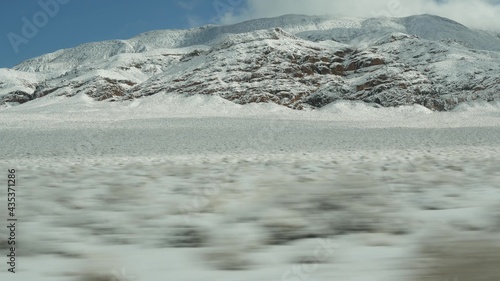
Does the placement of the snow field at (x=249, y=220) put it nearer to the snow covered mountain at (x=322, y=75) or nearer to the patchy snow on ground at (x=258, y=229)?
the patchy snow on ground at (x=258, y=229)

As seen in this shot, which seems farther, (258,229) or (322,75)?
(322,75)

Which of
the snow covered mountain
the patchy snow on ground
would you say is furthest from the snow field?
the snow covered mountain

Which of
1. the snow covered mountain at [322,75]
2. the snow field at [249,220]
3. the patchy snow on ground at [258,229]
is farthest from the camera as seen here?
the snow covered mountain at [322,75]

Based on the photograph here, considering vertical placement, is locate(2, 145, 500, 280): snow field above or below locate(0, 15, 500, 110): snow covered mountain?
below

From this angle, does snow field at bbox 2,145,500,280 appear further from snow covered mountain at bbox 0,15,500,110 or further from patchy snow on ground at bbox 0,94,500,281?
snow covered mountain at bbox 0,15,500,110

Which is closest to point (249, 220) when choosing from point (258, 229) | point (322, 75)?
point (258, 229)

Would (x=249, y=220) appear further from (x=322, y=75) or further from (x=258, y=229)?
(x=322, y=75)

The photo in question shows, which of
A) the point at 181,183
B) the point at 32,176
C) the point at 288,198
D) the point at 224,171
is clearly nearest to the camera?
the point at 288,198

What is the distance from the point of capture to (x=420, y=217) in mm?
2863

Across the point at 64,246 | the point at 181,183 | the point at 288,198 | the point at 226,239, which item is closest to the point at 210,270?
the point at 226,239

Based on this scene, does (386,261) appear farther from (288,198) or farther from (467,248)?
(288,198)

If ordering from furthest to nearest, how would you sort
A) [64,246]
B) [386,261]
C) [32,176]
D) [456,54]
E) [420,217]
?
[456,54] < [32,176] < [420,217] < [64,246] < [386,261]

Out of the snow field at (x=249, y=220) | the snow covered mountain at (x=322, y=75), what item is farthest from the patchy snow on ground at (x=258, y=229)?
the snow covered mountain at (x=322, y=75)

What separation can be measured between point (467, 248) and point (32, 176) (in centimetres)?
469
